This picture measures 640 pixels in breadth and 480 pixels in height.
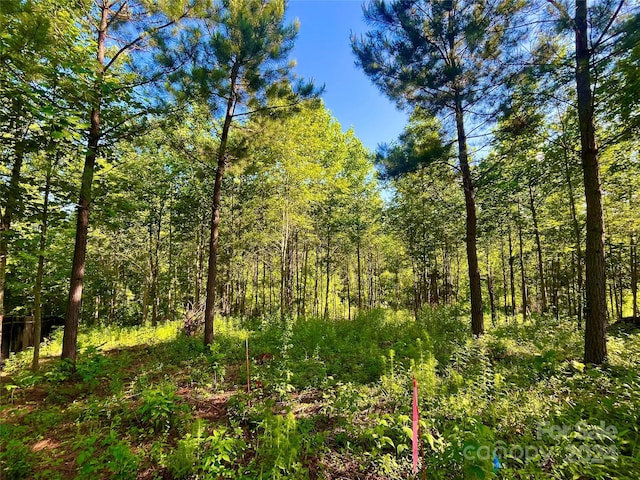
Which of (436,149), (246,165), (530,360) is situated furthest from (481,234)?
(246,165)

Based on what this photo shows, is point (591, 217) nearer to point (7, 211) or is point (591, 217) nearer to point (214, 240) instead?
point (214, 240)

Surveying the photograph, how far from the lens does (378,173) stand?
823cm

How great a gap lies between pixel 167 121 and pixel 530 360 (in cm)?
951

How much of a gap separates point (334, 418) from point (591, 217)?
18.2 feet

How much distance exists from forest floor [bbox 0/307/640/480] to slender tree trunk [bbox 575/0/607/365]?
47cm

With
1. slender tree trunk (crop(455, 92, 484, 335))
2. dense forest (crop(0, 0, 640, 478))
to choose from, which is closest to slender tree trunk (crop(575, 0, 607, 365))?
dense forest (crop(0, 0, 640, 478))

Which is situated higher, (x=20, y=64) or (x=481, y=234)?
(x=20, y=64)

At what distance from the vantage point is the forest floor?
2.78 metres

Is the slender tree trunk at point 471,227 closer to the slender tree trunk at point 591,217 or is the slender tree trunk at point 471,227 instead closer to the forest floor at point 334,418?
the forest floor at point 334,418

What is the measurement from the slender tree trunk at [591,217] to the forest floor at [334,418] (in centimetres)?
47

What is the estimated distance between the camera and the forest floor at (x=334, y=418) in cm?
278

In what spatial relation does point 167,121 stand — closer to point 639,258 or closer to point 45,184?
point 45,184

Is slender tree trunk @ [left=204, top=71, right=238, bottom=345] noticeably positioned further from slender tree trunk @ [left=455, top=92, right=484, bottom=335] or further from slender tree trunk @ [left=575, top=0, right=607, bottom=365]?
slender tree trunk @ [left=575, top=0, right=607, bottom=365]

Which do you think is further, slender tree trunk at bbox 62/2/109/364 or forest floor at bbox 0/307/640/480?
slender tree trunk at bbox 62/2/109/364
